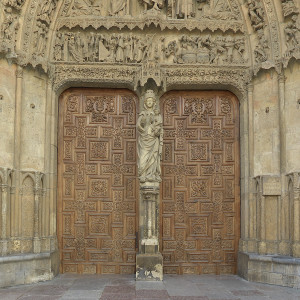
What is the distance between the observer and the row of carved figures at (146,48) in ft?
32.2

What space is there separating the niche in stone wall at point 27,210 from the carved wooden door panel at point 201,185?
9.55 ft

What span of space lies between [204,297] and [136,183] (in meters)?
3.23

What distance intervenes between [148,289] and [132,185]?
2.59 m

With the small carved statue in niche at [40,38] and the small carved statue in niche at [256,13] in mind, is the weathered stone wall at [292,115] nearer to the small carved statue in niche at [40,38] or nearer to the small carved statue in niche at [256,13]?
the small carved statue in niche at [256,13]

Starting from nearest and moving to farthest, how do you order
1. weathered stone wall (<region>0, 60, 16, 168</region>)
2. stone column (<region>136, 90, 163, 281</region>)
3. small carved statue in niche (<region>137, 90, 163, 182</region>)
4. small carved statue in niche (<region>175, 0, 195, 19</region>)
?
1. weathered stone wall (<region>0, 60, 16, 168</region>)
2. stone column (<region>136, 90, 163, 281</region>)
3. small carved statue in niche (<region>137, 90, 163, 182</region>)
4. small carved statue in niche (<region>175, 0, 195, 19</region>)

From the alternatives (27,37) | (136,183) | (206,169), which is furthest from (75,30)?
(206,169)

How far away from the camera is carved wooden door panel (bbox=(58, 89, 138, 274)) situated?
9898mm

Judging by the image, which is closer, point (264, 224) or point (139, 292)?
point (139, 292)

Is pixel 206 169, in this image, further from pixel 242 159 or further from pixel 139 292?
pixel 139 292

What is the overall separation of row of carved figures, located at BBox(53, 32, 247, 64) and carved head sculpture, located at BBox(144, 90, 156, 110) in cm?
83

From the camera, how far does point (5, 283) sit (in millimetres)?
8406

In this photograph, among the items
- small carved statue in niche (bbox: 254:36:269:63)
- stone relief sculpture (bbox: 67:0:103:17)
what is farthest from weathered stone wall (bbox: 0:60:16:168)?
small carved statue in niche (bbox: 254:36:269:63)

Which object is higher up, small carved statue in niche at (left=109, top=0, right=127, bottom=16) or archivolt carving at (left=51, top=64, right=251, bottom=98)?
small carved statue in niche at (left=109, top=0, right=127, bottom=16)

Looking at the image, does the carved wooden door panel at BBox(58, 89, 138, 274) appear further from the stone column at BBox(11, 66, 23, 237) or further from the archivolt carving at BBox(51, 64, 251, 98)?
the stone column at BBox(11, 66, 23, 237)
